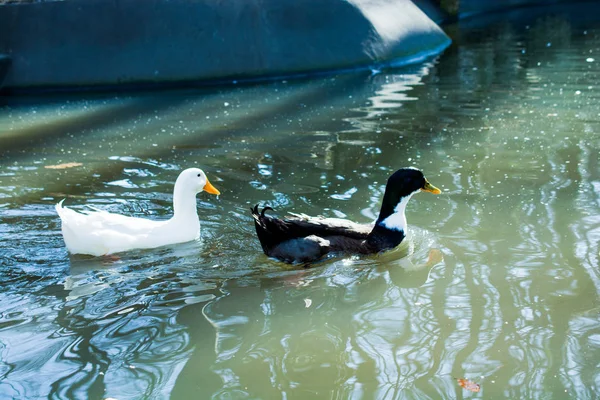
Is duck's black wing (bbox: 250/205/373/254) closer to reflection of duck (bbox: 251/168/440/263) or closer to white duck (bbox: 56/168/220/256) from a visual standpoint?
reflection of duck (bbox: 251/168/440/263)

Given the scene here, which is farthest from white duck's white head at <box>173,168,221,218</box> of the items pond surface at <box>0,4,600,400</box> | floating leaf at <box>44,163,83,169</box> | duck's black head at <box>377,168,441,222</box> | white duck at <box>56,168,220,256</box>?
floating leaf at <box>44,163,83,169</box>

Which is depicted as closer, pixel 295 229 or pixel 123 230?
pixel 295 229

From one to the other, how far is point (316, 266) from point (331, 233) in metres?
0.29

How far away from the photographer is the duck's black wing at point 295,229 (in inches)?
220

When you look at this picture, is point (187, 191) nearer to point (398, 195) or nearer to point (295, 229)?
point (295, 229)

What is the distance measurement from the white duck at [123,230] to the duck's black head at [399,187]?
4.93ft

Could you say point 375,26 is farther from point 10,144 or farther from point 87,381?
point 87,381

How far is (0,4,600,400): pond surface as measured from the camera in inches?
158

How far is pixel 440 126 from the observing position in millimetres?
9586

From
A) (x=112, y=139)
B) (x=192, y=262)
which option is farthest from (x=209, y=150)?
(x=192, y=262)

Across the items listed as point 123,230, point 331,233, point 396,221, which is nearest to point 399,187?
point 396,221

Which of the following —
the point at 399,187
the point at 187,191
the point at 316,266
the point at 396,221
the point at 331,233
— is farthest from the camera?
the point at 187,191

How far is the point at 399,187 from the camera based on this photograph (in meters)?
5.89

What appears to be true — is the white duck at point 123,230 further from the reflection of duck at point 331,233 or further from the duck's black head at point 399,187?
the duck's black head at point 399,187
